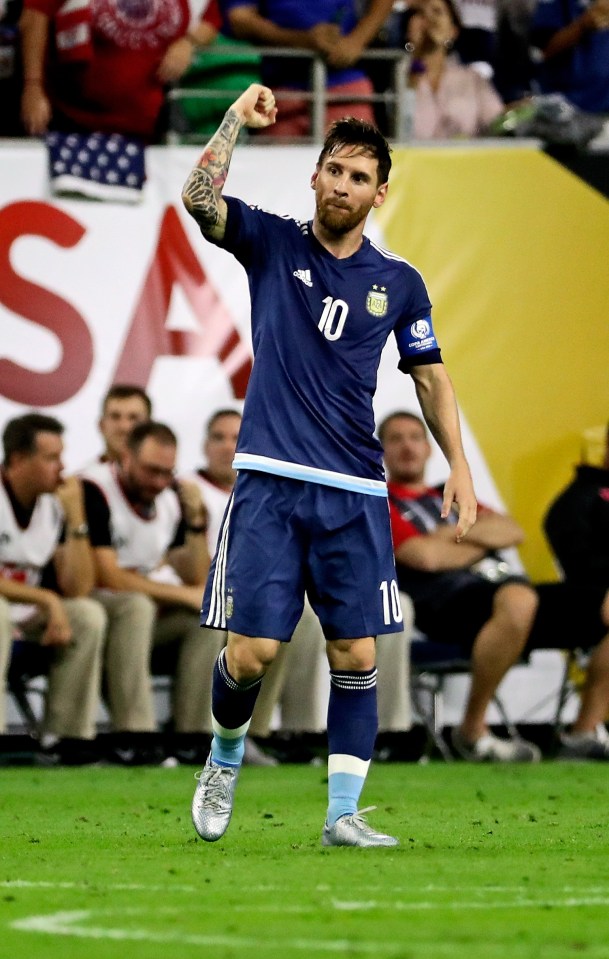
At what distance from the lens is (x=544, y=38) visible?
13.2m

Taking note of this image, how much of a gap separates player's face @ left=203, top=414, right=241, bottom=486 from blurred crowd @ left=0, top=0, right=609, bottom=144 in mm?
1999

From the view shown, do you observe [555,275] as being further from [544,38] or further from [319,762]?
[319,762]

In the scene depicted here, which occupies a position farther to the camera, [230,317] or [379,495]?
[230,317]

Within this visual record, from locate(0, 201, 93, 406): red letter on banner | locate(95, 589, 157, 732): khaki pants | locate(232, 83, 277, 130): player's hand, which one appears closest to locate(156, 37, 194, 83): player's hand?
locate(0, 201, 93, 406): red letter on banner

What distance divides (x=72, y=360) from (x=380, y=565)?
569 centimetres

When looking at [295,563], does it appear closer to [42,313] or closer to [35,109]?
[42,313]

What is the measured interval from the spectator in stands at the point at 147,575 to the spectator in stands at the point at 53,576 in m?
0.16

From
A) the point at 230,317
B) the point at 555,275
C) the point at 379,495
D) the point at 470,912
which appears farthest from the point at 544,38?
the point at 470,912

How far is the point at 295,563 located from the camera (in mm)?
5629

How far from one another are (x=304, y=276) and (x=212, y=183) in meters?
0.41

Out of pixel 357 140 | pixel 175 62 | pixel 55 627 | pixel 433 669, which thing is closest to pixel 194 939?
pixel 357 140

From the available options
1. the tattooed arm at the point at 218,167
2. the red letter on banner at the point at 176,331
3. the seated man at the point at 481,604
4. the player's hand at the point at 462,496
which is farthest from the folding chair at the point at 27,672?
the tattooed arm at the point at 218,167

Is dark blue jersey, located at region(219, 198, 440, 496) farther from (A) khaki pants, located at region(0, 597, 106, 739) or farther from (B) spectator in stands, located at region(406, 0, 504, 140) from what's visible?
(B) spectator in stands, located at region(406, 0, 504, 140)

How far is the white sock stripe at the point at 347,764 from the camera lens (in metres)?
5.70
